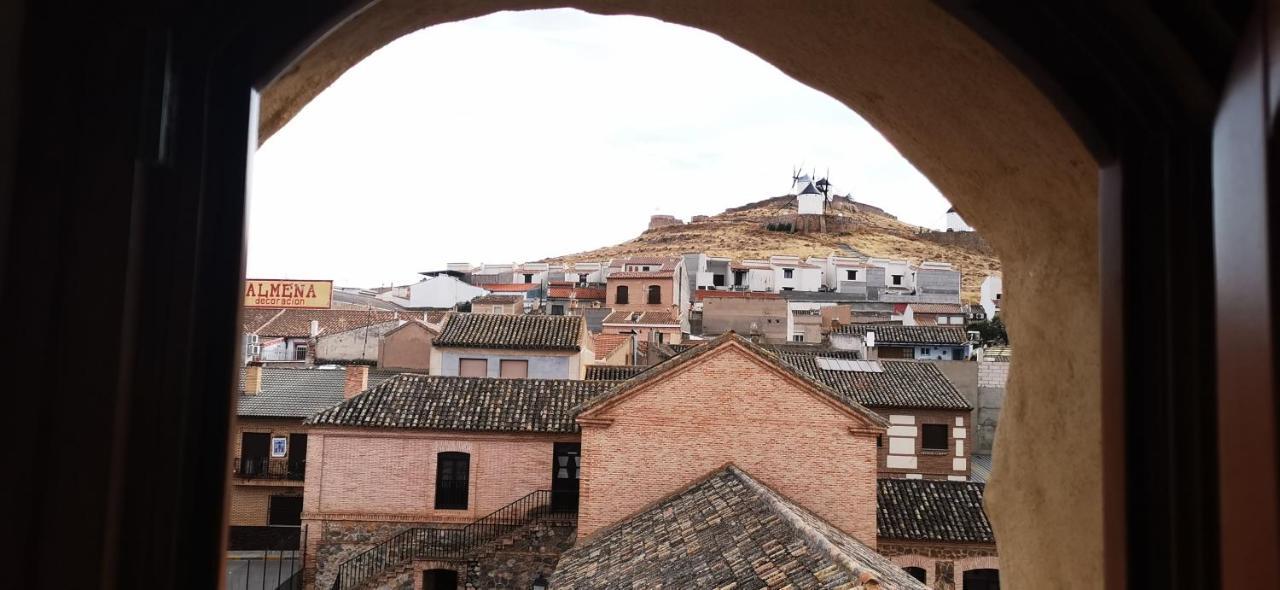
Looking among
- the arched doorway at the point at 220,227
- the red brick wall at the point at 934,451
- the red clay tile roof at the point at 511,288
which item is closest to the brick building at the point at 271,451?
the red brick wall at the point at 934,451

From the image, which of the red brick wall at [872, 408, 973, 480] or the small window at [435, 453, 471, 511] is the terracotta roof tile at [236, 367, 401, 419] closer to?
the small window at [435, 453, 471, 511]

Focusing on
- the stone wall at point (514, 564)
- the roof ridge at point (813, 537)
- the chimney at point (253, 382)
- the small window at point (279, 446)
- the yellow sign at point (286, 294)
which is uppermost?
the yellow sign at point (286, 294)

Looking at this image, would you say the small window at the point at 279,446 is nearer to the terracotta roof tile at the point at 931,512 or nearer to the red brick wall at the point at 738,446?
the red brick wall at the point at 738,446

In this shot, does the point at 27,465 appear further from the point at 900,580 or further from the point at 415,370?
the point at 415,370

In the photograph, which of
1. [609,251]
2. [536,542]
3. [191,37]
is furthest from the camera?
[609,251]

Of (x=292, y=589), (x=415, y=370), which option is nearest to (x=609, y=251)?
(x=415, y=370)

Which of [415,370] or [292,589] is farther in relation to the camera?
[415,370]

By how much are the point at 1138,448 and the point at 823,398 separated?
44.7 ft

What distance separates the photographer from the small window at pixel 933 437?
890 inches

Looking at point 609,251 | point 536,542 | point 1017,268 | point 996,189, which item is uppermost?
point 609,251

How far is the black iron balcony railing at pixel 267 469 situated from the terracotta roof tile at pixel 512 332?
468 cm

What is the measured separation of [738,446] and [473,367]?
35.1ft

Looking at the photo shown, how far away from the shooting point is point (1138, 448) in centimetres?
152

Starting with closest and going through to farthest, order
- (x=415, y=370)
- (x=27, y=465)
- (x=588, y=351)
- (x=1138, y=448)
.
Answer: (x=27, y=465) → (x=1138, y=448) → (x=588, y=351) → (x=415, y=370)
